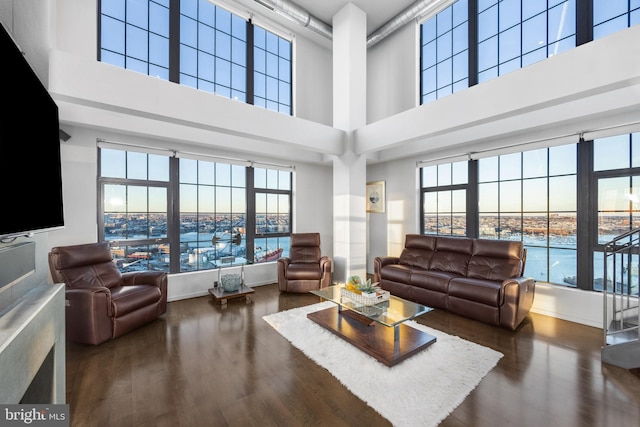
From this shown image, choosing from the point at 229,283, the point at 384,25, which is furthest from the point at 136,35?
the point at 384,25

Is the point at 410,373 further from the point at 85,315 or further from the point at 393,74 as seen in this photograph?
the point at 393,74

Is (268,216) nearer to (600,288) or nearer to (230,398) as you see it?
(230,398)

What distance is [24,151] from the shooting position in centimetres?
132

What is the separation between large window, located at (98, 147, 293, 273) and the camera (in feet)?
13.0

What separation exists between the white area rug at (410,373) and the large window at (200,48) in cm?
434

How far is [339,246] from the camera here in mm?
4988

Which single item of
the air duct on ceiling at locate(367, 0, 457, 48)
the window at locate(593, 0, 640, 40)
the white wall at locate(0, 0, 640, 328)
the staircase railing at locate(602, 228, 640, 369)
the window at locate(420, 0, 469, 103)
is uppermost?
the air duct on ceiling at locate(367, 0, 457, 48)

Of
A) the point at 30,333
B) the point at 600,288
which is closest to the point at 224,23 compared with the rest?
the point at 30,333

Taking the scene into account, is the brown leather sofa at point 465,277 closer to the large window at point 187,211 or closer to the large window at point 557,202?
the large window at point 557,202

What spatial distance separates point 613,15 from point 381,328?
470 centimetres

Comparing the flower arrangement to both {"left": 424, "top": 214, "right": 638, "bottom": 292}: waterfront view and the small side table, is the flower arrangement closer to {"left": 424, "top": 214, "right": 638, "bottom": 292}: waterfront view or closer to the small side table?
the small side table

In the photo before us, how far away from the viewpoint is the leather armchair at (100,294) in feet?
8.80

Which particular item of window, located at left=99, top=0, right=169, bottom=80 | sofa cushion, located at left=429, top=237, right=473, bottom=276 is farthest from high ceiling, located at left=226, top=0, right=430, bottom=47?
sofa cushion, located at left=429, top=237, right=473, bottom=276

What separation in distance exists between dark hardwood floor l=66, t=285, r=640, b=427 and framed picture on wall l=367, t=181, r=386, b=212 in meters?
3.22
